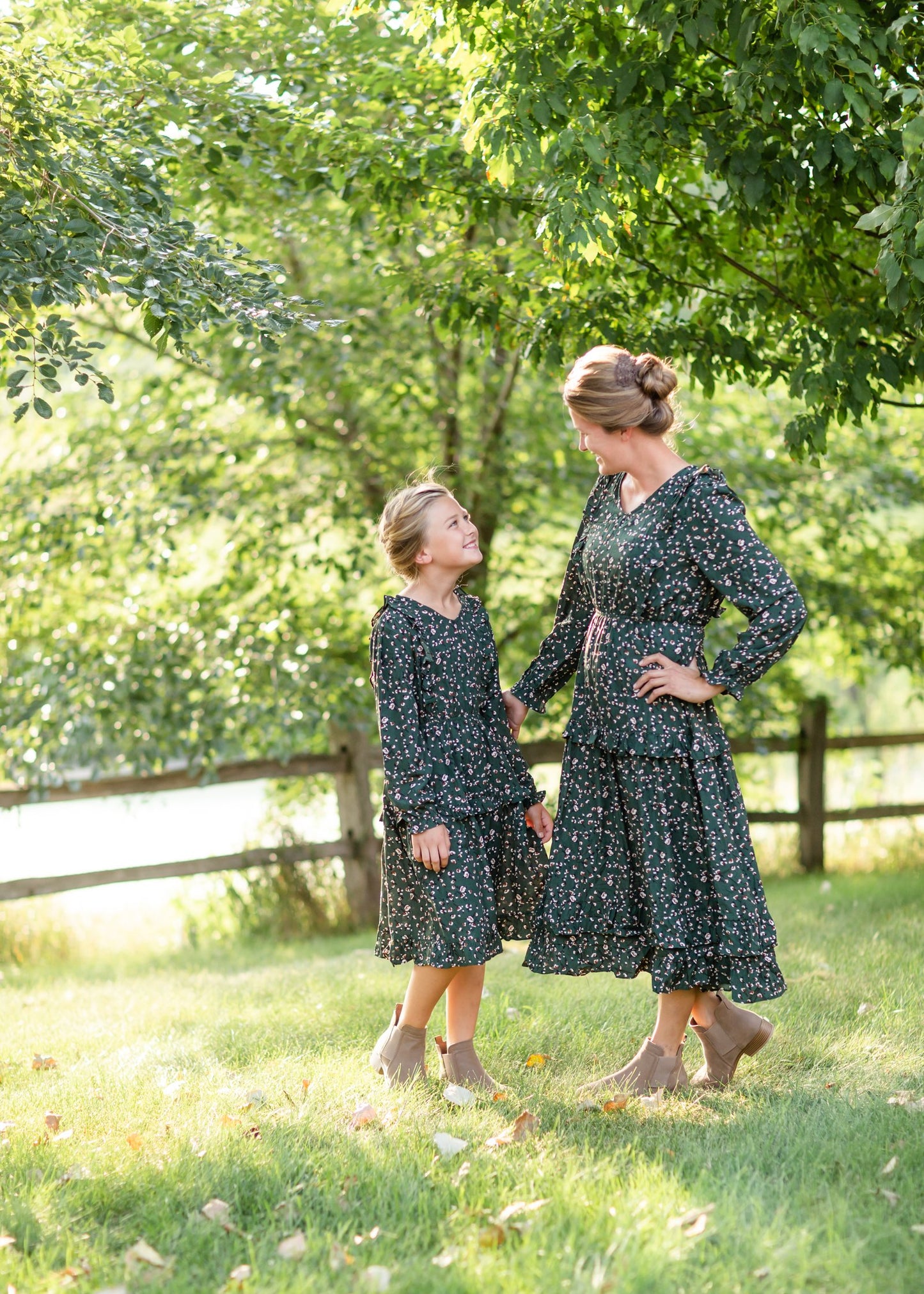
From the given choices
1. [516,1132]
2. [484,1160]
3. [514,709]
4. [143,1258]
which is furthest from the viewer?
[514,709]

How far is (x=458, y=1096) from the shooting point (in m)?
3.13

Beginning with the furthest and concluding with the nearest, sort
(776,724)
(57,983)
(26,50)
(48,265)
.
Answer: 1. (776,724)
2. (57,983)
3. (26,50)
4. (48,265)

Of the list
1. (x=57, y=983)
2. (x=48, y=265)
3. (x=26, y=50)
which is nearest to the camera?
(x=48, y=265)

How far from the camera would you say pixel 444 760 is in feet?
10.9

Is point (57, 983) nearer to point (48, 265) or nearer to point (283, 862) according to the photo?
point (283, 862)

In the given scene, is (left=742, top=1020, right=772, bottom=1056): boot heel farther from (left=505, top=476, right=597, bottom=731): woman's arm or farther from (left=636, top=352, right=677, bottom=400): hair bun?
(left=636, top=352, right=677, bottom=400): hair bun

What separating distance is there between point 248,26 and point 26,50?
1662 millimetres

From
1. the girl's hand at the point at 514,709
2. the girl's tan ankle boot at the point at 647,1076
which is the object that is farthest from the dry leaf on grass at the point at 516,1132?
the girl's hand at the point at 514,709

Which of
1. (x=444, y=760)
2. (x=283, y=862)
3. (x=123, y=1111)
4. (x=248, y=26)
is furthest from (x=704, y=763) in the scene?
(x=283, y=862)

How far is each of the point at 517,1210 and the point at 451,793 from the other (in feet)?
3.81

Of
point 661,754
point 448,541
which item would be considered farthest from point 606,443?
point 661,754

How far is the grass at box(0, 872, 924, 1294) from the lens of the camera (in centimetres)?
221

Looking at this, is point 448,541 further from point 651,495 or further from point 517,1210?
point 517,1210

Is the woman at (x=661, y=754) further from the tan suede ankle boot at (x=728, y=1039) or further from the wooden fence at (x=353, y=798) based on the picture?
the wooden fence at (x=353, y=798)
